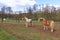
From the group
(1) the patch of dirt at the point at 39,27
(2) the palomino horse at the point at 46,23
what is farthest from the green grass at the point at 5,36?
(2) the palomino horse at the point at 46,23

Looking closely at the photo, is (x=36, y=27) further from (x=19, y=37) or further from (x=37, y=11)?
(x=19, y=37)

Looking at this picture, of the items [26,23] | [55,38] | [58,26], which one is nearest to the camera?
[55,38]

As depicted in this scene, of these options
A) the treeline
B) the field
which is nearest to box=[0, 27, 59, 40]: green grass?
the field

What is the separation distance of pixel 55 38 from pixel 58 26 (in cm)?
56

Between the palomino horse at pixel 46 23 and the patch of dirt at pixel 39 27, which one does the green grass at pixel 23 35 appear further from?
the palomino horse at pixel 46 23

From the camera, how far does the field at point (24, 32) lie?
325 centimetres

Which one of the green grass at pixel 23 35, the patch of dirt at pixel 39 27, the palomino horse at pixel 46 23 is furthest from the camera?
A: the palomino horse at pixel 46 23

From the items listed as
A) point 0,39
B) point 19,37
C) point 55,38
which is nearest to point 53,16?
point 55,38

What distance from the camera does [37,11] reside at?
3742 millimetres

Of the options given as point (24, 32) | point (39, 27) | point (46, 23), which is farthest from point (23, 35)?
point (46, 23)

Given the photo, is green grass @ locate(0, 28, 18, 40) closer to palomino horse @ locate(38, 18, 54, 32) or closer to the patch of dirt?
the patch of dirt

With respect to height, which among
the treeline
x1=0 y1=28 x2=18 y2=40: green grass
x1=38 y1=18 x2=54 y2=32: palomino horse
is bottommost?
x1=0 y1=28 x2=18 y2=40: green grass

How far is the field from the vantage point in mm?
3248

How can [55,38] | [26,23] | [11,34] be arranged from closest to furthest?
[55,38] → [11,34] → [26,23]
